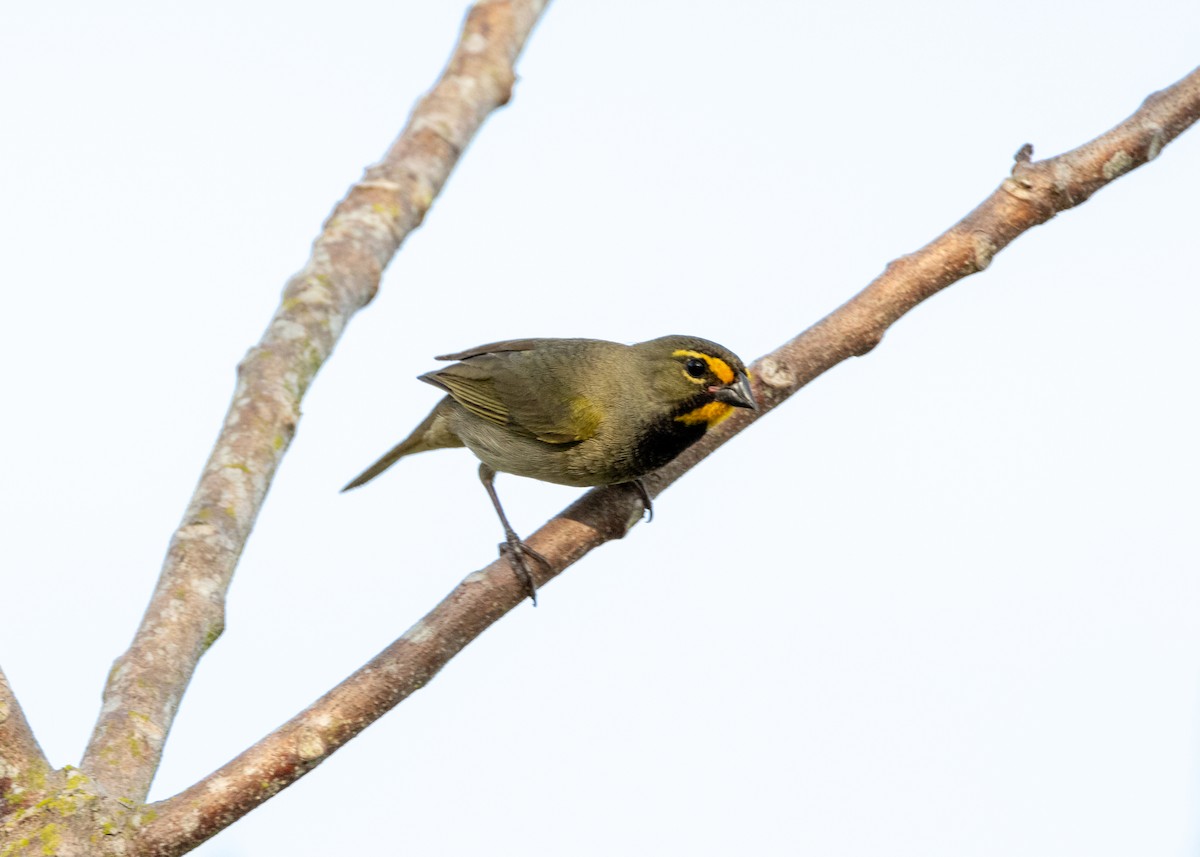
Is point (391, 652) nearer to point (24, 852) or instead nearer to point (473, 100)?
point (24, 852)

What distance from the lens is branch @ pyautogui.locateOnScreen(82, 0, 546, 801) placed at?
366cm

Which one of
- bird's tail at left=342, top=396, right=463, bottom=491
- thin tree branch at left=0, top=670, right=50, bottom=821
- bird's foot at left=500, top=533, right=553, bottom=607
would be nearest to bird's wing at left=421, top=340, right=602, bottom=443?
bird's tail at left=342, top=396, right=463, bottom=491

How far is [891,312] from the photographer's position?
16.1 feet

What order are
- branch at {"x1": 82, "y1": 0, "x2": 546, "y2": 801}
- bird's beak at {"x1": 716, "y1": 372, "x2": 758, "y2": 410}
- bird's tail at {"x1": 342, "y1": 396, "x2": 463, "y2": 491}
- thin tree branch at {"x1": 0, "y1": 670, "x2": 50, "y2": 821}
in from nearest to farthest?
1. thin tree branch at {"x1": 0, "y1": 670, "x2": 50, "y2": 821}
2. branch at {"x1": 82, "y1": 0, "x2": 546, "y2": 801}
3. bird's beak at {"x1": 716, "y1": 372, "x2": 758, "y2": 410}
4. bird's tail at {"x1": 342, "y1": 396, "x2": 463, "y2": 491}

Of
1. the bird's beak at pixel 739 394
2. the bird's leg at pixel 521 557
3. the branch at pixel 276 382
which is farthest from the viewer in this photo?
the bird's beak at pixel 739 394

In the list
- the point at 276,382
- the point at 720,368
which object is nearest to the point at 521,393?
the point at 720,368

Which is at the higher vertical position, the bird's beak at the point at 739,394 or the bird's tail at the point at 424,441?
the bird's tail at the point at 424,441

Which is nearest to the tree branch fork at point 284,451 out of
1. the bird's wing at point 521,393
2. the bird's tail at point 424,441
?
the bird's wing at point 521,393

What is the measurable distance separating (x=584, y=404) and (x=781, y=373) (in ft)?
3.00

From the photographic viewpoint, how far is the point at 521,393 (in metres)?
5.68

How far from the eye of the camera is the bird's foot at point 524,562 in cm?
430

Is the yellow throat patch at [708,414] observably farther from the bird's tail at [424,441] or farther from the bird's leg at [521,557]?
the bird's tail at [424,441]

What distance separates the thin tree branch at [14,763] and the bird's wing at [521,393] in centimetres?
260

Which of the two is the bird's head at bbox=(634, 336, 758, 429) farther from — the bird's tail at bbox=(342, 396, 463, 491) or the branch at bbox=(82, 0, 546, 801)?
the branch at bbox=(82, 0, 546, 801)
